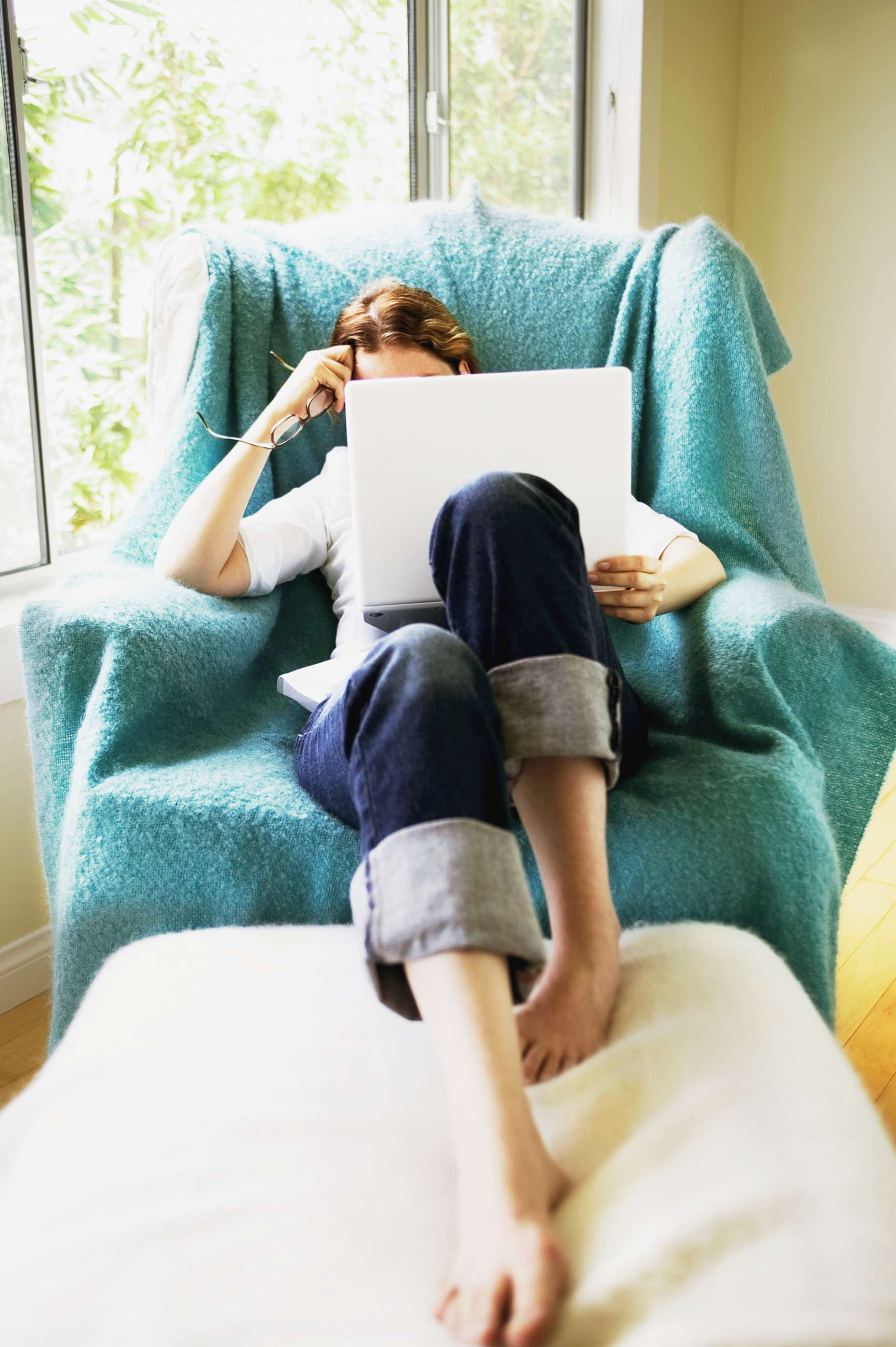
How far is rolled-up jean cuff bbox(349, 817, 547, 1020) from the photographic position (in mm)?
660

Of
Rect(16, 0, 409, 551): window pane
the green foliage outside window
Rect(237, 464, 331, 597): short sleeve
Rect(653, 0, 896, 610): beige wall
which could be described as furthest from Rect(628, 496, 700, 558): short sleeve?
Rect(653, 0, 896, 610): beige wall

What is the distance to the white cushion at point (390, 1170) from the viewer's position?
55 centimetres

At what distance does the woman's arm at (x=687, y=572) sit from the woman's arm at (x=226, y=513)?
409mm

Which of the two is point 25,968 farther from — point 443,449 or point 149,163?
point 149,163

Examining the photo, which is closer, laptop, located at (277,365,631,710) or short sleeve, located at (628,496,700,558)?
laptop, located at (277,365,631,710)

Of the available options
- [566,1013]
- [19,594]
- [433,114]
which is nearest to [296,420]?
[19,594]

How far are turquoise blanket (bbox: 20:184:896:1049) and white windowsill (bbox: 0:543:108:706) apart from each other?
0.63 feet

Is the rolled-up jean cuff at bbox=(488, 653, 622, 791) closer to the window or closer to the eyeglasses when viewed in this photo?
the eyeglasses

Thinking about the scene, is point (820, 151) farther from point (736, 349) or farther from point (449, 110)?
point (736, 349)

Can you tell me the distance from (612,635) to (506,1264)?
34.4 inches

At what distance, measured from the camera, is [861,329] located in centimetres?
259

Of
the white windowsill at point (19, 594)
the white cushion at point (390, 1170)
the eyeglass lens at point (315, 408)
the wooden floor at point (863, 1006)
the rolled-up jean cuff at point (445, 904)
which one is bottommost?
the wooden floor at point (863, 1006)

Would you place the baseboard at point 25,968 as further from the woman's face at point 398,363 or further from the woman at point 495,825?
the woman's face at point 398,363

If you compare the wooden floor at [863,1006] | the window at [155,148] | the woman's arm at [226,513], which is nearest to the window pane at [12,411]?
the window at [155,148]
